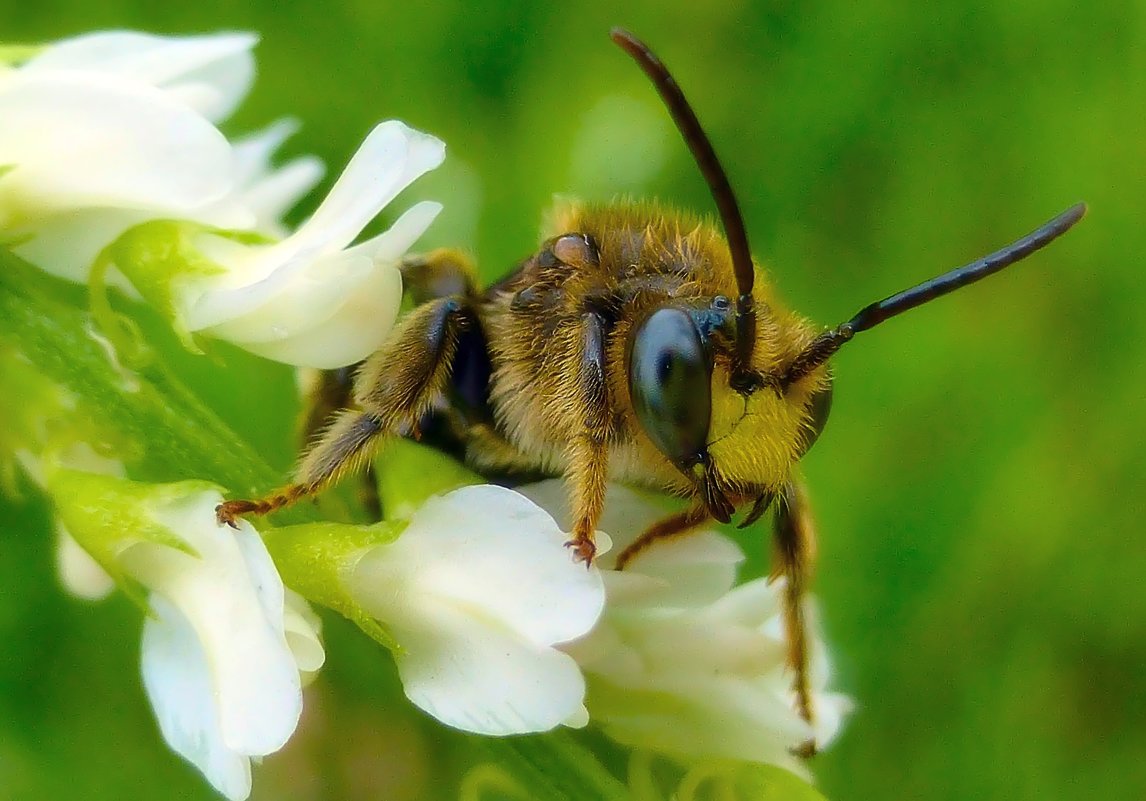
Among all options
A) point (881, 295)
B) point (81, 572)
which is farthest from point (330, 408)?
point (881, 295)

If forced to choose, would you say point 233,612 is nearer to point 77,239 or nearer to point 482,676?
point 482,676

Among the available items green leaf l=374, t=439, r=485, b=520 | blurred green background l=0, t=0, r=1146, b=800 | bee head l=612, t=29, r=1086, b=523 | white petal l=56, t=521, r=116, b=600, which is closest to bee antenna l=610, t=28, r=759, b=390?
bee head l=612, t=29, r=1086, b=523

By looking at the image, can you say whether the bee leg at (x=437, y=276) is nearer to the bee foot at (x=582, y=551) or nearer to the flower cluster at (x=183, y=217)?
the flower cluster at (x=183, y=217)

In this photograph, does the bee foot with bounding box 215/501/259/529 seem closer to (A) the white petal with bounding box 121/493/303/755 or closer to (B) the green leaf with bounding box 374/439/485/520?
(A) the white petal with bounding box 121/493/303/755

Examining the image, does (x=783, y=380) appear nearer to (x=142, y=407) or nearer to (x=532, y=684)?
(x=532, y=684)

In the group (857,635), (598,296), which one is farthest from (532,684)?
(857,635)
